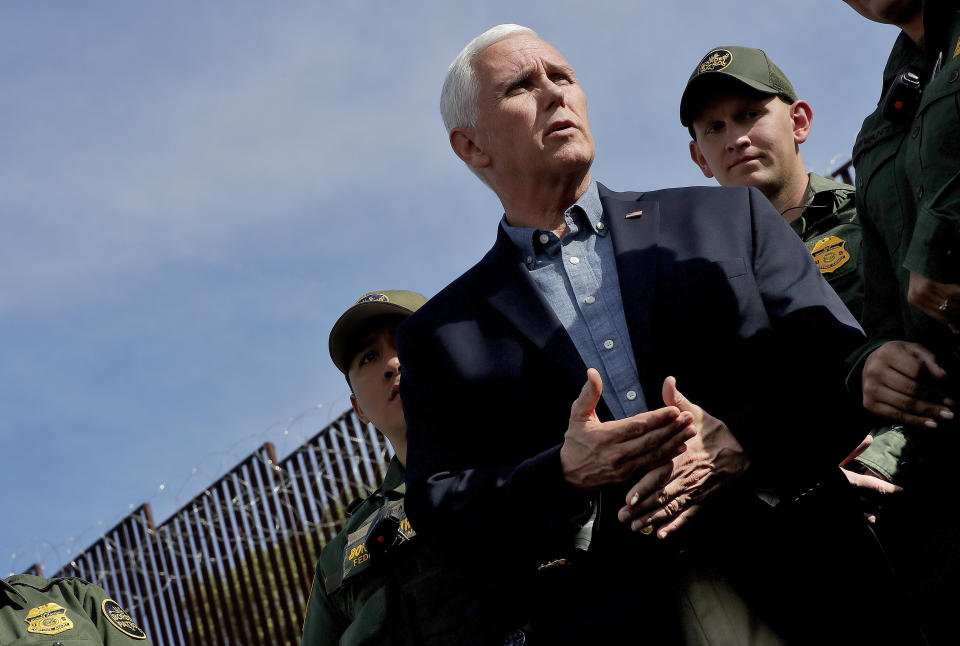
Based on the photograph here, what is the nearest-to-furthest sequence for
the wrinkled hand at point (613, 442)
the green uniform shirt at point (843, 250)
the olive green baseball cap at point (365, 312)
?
the wrinkled hand at point (613, 442), the green uniform shirt at point (843, 250), the olive green baseball cap at point (365, 312)

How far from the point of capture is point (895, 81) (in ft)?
7.42

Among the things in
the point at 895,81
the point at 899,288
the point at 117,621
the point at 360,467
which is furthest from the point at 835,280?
the point at 360,467

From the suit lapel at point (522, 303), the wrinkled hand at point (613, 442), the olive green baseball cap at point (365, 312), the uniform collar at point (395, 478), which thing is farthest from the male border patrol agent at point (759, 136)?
the wrinkled hand at point (613, 442)

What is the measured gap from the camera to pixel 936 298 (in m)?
1.93

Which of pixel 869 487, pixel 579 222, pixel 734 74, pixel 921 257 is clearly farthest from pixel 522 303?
pixel 734 74

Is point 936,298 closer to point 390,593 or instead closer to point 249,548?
point 390,593

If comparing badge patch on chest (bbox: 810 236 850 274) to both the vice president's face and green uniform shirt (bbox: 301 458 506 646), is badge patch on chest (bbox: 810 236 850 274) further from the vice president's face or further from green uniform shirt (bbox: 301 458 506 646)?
green uniform shirt (bbox: 301 458 506 646)

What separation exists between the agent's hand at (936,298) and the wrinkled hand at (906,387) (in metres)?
0.08

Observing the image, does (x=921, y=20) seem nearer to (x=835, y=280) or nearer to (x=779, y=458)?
(x=835, y=280)

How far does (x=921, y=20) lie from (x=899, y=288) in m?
0.63

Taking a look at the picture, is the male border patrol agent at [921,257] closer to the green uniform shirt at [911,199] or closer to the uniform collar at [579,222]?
the green uniform shirt at [911,199]

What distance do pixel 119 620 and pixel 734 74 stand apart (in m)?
3.31

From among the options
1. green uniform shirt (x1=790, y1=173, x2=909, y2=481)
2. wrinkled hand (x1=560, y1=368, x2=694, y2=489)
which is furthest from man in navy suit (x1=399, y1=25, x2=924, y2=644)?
green uniform shirt (x1=790, y1=173, x2=909, y2=481)

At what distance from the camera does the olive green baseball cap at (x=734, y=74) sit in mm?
3555
